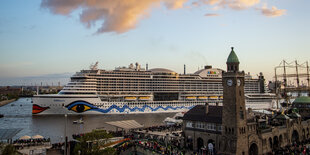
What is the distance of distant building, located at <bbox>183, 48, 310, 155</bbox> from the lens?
3528 cm

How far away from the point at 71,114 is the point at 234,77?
6012cm

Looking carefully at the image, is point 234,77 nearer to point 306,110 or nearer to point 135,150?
point 135,150

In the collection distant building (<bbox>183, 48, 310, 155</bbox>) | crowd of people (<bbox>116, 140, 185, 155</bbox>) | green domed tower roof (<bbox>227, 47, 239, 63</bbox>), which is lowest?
crowd of people (<bbox>116, 140, 185, 155</bbox>)

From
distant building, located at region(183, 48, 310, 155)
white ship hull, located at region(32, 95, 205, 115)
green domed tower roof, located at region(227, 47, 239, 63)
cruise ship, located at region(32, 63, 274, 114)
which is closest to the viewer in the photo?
distant building, located at region(183, 48, 310, 155)

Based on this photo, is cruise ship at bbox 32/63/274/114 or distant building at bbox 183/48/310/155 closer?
distant building at bbox 183/48/310/155

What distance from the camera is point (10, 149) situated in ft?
79.2

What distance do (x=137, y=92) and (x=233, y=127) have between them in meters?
67.0

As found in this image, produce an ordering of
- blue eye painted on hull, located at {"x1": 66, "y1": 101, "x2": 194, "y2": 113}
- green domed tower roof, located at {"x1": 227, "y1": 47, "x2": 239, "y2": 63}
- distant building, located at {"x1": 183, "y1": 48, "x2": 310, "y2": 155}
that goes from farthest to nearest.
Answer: blue eye painted on hull, located at {"x1": 66, "y1": 101, "x2": 194, "y2": 113}, green domed tower roof, located at {"x1": 227, "y1": 47, "x2": 239, "y2": 63}, distant building, located at {"x1": 183, "y1": 48, "x2": 310, "y2": 155}

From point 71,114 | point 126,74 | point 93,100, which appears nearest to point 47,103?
point 71,114

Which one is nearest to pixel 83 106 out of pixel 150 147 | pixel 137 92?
pixel 137 92

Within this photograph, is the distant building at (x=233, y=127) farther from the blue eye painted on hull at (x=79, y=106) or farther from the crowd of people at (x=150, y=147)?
the blue eye painted on hull at (x=79, y=106)

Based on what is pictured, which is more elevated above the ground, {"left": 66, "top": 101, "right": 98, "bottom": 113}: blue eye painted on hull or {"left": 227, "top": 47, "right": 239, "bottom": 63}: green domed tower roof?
{"left": 227, "top": 47, "right": 239, "bottom": 63}: green domed tower roof

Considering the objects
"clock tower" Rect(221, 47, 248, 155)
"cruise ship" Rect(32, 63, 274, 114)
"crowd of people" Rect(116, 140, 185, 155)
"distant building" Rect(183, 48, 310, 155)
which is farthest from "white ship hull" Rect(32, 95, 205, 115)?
"clock tower" Rect(221, 47, 248, 155)

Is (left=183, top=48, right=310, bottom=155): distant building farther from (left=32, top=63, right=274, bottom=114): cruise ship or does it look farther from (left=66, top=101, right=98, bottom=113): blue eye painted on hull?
Answer: (left=66, top=101, right=98, bottom=113): blue eye painted on hull
